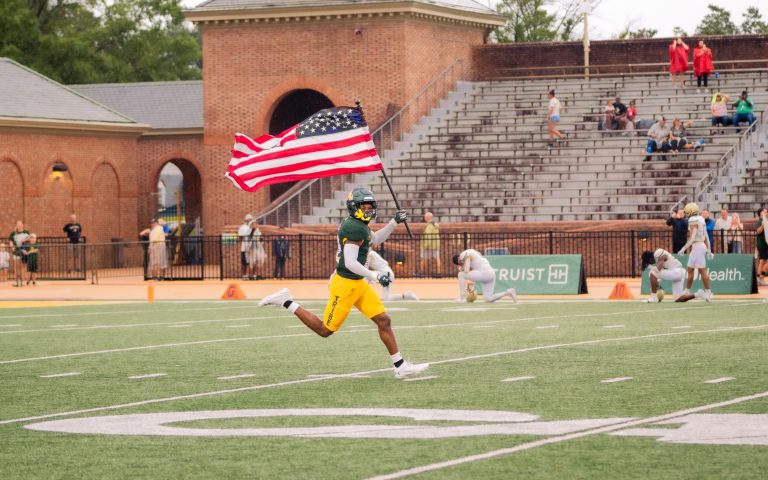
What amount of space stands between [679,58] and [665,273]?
63.8ft

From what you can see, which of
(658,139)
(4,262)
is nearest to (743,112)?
(658,139)

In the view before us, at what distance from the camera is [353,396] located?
490 inches

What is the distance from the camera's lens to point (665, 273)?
2494cm

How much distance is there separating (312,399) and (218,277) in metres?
27.1

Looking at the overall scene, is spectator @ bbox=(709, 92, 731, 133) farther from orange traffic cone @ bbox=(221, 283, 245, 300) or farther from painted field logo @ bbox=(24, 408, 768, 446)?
painted field logo @ bbox=(24, 408, 768, 446)

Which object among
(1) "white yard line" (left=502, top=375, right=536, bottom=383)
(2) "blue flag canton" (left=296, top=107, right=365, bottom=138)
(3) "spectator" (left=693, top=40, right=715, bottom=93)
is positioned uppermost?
(3) "spectator" (left=693, top=40, right=715, bottom=93)

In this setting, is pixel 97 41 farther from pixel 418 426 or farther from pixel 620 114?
pixel 418 426

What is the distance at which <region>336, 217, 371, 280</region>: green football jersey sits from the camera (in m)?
13.8

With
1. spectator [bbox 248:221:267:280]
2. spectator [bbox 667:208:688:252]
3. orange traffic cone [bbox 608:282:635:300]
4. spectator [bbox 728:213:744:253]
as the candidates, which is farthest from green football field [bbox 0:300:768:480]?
spectator [bbox 248:221:267:280]

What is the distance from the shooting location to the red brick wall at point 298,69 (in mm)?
44344

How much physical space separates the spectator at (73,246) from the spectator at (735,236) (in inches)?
668

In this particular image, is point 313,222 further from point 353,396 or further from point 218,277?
point 353,396

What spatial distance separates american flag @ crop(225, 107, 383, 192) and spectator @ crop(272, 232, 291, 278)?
51.3 ft

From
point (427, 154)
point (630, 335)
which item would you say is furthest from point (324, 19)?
point (630, 335)
